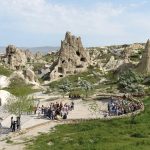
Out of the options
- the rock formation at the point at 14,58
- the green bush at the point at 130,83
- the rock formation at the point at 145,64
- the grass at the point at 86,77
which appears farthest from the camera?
the rock formation at the point at 14,58

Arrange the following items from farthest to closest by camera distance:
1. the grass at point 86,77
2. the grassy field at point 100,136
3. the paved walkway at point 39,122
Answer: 1. the grass at point 86,77
2. the paved walkway at point 39,122
3. the grassy field at point 100,136

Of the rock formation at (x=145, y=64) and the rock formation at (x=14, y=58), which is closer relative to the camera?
the rock formation at (x=145, y=64)

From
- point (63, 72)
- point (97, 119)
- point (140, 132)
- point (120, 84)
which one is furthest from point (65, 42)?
point (140, 132)

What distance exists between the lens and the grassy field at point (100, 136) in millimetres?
42609

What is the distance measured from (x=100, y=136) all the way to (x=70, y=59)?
253 feet

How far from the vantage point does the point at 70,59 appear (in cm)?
12281

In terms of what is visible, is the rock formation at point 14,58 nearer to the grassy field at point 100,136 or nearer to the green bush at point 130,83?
the green bush at point 130,83

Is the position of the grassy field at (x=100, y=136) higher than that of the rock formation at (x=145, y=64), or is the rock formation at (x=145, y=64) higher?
the rock formation at (x=145, y=64)

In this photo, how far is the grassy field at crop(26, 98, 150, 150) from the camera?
42609 mm

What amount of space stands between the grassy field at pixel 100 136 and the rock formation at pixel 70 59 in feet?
209

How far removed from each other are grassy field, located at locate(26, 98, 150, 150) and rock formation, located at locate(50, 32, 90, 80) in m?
63.8

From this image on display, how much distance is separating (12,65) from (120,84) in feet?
211

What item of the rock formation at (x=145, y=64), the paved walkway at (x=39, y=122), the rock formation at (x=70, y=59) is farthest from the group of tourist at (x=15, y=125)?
the rock formation at (x=70, y=59)

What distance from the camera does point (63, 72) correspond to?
392 ft
